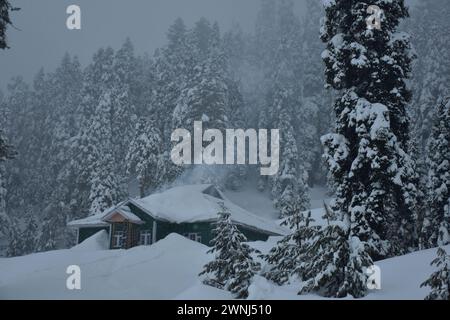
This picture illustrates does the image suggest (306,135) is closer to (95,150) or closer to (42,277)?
(95,150)

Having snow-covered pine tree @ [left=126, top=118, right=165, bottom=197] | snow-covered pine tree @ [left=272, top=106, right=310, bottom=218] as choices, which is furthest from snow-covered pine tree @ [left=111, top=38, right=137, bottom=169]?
snow-covered pine tree @ [left=272, top=106, right=310, bottom=218]

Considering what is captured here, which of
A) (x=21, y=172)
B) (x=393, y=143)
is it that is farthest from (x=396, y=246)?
(x=21, y=172)

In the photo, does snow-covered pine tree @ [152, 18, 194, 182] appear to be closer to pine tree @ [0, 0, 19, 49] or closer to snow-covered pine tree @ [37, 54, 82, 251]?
snow-covered pine tree @ [37, 54, 82, 251]

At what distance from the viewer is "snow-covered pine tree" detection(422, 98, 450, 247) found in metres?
27.9

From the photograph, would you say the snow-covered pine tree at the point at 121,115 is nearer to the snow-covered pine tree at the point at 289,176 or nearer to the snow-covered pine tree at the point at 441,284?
the snow-covered pine tree at the point at 289,176

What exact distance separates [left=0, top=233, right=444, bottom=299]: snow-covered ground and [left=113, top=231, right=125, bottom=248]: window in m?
6.37

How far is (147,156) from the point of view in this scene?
51.2 m

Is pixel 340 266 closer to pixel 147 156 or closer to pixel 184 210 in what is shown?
pixel 184 210

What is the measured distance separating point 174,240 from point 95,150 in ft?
102

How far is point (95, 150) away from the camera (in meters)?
55.2

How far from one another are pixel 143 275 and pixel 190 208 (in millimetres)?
13793

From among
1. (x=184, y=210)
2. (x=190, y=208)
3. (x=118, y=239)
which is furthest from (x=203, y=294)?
(x=118, y=239)

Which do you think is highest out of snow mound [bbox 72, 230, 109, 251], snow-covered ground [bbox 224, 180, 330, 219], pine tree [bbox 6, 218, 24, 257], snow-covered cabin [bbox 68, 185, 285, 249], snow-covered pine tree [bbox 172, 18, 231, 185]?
snow-covered pine tree [bbox 172, 18, 231, 185]
